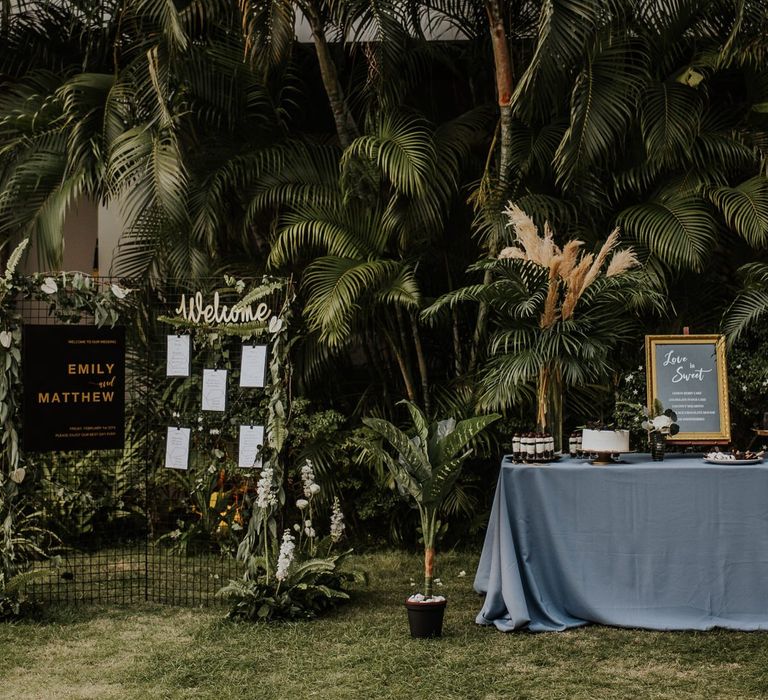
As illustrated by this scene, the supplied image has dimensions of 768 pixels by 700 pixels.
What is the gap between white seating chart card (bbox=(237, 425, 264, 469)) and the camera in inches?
227

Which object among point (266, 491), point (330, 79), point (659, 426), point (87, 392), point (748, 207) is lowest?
point (266, 491)

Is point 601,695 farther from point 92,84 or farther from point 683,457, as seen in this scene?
point 92,84

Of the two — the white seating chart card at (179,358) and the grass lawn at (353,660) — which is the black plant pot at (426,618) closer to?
the grass lawn at (353,660)

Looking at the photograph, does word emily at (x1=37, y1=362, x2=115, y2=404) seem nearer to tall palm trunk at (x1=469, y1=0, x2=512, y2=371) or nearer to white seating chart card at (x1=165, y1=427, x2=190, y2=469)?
white seating chart card at (x1=165, y1=427, x2=190, y2=469)

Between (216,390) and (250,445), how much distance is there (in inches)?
14.6

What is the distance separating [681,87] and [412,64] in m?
1.98

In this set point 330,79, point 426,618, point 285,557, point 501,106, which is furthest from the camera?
point 330,79

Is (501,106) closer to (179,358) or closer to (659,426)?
(659,426)

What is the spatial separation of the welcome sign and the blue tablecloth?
2.32 metres

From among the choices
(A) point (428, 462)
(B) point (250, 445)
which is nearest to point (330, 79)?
(B) point (250, 445)

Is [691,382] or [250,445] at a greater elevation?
[691,382]

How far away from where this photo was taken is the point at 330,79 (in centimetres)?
720

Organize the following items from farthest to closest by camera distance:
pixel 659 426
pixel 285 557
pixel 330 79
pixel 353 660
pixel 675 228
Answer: pixel 330 79, pixel 675 228, pixel 659 426, pixel 285 557, pixel 353 660

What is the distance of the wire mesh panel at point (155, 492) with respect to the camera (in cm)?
642
